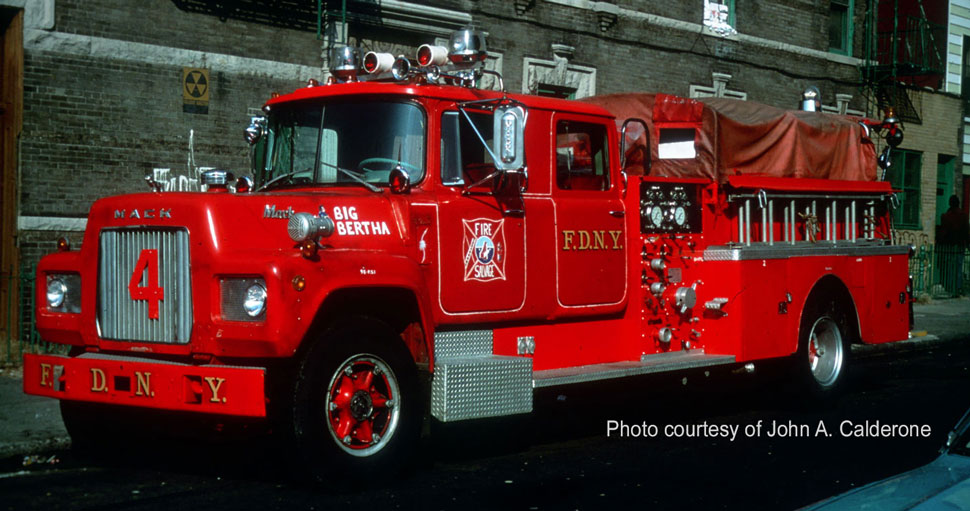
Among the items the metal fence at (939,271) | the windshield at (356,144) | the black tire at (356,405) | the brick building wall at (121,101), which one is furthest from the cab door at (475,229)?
the metal fence at (939,271)

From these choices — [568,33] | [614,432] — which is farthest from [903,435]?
[568,33]

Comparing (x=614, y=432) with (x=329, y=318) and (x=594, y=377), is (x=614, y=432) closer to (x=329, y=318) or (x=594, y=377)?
(x=594, y=377)

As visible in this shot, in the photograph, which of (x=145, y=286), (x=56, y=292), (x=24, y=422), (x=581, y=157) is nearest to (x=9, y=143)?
(x=24, y=422)

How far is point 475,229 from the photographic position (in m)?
7.83

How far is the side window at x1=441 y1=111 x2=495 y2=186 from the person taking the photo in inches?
308

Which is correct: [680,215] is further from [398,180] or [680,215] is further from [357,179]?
[357,179]

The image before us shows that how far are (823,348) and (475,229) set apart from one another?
432cm

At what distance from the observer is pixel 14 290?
40.7 ft

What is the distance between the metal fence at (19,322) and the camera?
1184 centimetres

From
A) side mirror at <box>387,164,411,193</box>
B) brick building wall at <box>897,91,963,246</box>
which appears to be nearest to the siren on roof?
side mirror at <box>387,164,411,193</box>

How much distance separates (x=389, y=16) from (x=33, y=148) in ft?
17.6

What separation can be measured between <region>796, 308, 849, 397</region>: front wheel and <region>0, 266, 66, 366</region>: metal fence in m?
7.31

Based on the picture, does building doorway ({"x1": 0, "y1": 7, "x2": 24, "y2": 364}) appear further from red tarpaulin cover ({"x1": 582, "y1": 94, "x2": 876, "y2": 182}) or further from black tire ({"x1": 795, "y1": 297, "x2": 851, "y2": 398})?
black tire ({"x1": 795, "y1": 297, "x2": 851, "y2": 398})

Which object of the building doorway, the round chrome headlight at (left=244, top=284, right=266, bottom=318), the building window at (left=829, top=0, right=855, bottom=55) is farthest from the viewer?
the building window at (left=829, top=0, right=855, bottom=55)
